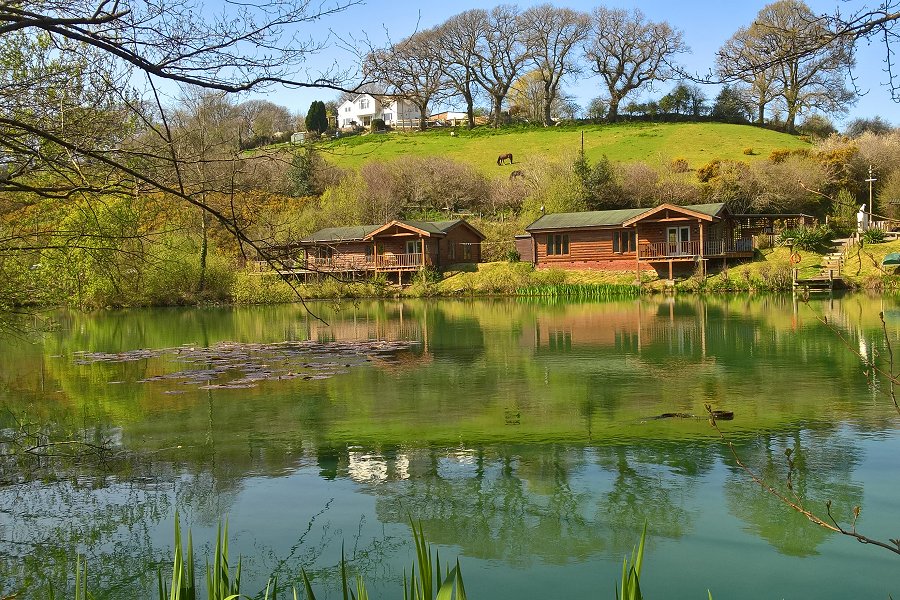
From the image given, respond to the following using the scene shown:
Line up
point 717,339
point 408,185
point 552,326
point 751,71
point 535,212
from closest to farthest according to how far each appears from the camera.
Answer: point 751,71 < point 717,339 < point 552,326 < point 535,212 < point 408,185

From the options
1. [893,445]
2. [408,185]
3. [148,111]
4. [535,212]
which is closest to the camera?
[148,111]

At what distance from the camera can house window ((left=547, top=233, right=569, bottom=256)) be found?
50.1 meters

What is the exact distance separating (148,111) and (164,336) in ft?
70.6

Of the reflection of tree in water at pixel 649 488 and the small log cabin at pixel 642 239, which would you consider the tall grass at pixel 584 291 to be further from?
the reflection of tree in water at pixel 649 488

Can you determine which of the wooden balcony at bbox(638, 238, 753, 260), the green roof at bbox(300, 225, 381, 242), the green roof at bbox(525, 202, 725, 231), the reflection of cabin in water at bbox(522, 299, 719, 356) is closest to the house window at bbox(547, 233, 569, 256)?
the green roof at bbox(525, 202, 725, 231)

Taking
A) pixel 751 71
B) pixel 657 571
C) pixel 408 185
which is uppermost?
pixel 408 185

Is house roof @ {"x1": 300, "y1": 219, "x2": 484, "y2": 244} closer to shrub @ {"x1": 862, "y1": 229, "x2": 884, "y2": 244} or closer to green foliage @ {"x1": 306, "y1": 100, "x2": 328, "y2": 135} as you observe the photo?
shrub @ {"x1": 862, "y1": 229, "x2": 884, "y2": 244}

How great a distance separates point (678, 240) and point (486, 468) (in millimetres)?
39923

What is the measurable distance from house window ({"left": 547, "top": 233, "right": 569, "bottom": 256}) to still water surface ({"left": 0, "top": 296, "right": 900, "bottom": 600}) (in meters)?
31.6

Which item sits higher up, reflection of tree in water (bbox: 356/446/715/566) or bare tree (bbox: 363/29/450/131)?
bare tree (bbox: 363/29/450/131)

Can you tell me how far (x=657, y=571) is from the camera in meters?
5.87

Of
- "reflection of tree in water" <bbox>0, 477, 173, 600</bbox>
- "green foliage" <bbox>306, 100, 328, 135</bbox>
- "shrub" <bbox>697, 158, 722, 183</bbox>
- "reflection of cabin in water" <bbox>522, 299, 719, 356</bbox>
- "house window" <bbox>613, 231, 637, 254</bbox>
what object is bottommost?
"reflection of tree in water" <bbox>0, 477, 173, 600</bbox>

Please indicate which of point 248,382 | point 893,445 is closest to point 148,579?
point 893,445

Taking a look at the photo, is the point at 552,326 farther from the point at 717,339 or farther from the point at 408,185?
the point at 408,185
